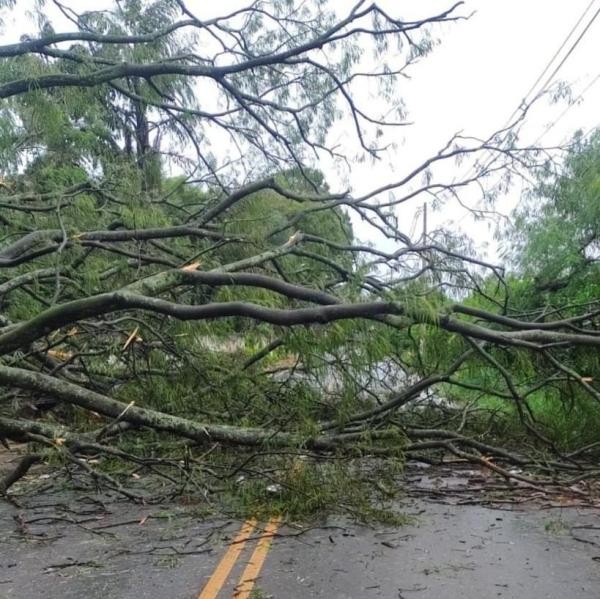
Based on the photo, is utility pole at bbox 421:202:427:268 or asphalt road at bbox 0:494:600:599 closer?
asphalt road at bbox 0:494:600:599

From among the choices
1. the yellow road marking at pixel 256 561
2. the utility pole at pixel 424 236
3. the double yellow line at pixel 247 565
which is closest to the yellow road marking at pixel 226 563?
the double yellow line at pixel 247 565

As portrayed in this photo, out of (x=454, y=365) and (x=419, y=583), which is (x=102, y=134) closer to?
(x=454, y=365)

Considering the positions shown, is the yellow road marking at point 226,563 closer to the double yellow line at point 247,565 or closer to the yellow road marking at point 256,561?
the double yellow line at point 247,565

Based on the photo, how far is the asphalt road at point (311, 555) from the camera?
13.6 ft

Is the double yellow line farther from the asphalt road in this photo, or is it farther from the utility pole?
the utility pole

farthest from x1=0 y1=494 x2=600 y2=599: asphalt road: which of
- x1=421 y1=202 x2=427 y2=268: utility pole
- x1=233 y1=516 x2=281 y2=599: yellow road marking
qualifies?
x1=421 y1=202 x2=427 y2=268: utility pole

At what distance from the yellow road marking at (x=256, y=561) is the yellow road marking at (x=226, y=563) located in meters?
0.11

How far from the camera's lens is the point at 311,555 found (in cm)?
473

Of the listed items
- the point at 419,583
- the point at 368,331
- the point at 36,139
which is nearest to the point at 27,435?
the point at 368,331

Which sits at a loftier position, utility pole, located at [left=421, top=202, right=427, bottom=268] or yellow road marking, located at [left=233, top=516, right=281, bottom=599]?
utility pole, located at [left=421, top=202, right=427, bottom=268]

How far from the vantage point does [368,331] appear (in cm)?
518

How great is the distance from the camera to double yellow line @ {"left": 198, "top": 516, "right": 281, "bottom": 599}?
13.5 feet

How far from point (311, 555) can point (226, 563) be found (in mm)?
578

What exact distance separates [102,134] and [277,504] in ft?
18.9
